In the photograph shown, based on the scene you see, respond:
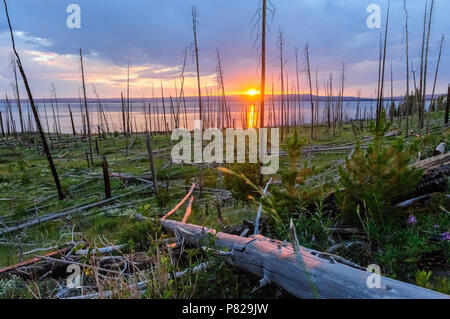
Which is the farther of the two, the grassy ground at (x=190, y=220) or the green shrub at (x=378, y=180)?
the green shrub at (x=378, y=180)

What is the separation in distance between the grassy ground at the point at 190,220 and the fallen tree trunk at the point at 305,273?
0.53 ft

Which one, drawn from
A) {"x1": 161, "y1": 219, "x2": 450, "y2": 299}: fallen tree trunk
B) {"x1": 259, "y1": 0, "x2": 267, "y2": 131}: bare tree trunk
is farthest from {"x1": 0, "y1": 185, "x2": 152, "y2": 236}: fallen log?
{"x1": 161, "y1": 219, "x2": 450, "y2": 299}: fallen tree trunk

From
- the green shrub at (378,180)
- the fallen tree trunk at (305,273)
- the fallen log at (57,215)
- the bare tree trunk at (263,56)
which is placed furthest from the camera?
the fallen log at (57,215)

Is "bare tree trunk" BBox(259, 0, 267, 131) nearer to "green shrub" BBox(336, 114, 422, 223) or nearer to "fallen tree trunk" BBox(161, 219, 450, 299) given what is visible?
"green shrub" BBox(336, 114, 422, 223)

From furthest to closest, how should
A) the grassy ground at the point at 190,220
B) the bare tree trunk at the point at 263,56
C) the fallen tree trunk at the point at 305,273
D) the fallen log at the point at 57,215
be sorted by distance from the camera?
the fallen log at the point at 57,215, the bare tree trunk at the point at 263,56, the grassy ground at the point at 190,220, the fallen tree trunk at the point at 305,273

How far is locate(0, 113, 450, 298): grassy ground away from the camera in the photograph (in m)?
2.55

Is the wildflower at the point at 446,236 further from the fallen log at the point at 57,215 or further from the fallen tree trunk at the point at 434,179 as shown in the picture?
the fallen log at the point at 57,215

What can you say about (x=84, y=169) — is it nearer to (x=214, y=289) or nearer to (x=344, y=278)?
(x=214, y=289)

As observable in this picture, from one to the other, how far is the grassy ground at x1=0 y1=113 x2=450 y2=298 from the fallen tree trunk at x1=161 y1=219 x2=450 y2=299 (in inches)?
6.4

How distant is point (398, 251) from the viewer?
2705 millimetres

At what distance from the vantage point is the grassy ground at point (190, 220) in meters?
2.55

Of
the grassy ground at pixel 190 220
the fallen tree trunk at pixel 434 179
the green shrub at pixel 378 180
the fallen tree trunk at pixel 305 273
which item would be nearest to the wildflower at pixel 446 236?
→ the grassy ground at pixel 190 220

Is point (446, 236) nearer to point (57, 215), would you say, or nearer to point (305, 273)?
point (305, 273)
